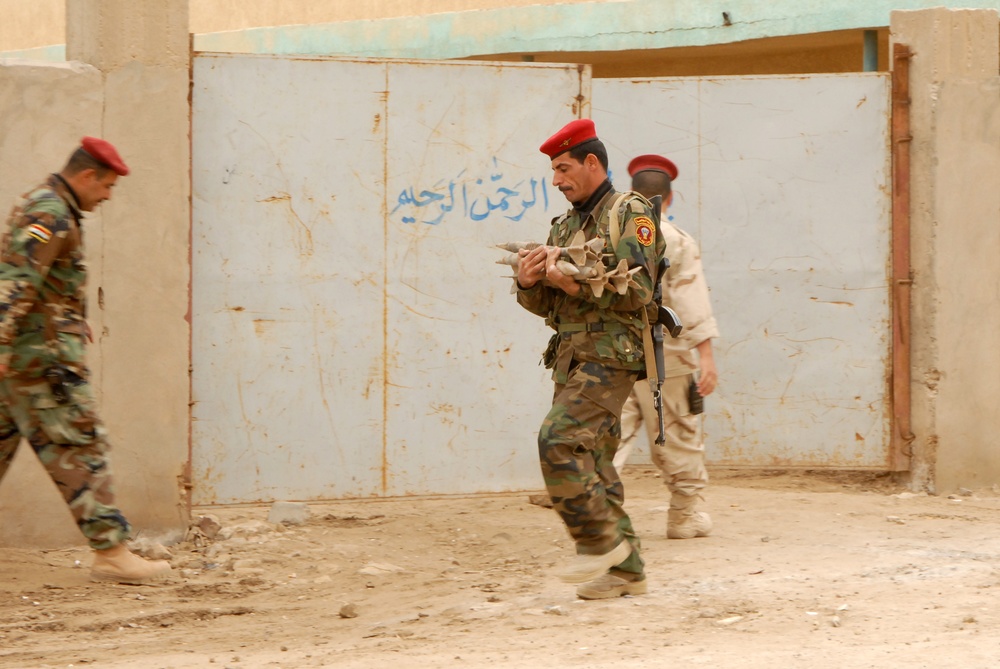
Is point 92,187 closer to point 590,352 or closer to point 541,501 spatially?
point 590,352

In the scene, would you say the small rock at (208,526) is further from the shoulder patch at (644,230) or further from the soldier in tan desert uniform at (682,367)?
the shoulder patch at (644,230)

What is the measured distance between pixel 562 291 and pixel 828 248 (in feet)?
10.3

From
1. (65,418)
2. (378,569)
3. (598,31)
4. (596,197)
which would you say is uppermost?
(598,31)

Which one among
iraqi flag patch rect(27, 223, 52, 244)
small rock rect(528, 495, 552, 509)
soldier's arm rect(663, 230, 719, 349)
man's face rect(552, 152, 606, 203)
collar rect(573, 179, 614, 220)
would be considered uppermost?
man's face rect(552, 152, 606, 203)

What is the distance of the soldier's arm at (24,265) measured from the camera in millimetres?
4789

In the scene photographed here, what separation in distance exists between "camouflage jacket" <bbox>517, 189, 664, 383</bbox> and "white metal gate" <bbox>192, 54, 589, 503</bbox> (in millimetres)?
1756

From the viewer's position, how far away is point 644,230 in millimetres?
4773

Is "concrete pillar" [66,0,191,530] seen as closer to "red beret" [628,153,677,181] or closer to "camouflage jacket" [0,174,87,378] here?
"camouflage jacket" [0,174,87,378]

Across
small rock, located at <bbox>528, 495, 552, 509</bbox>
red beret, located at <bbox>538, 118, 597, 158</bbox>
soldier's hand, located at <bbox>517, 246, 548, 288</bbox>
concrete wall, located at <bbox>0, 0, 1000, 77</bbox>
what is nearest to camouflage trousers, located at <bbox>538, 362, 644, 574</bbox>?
soldier's hand, located at <bbox>517, 246, 548, 288</bbox>

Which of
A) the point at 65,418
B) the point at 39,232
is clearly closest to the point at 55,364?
the point at 65,418

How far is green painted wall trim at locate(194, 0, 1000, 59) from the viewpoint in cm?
947

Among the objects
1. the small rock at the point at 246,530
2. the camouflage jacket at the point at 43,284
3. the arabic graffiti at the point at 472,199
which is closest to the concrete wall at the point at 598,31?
the arabic graffiti at the point at 472,199

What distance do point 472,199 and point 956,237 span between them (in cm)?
269

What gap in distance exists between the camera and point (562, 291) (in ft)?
15.9
